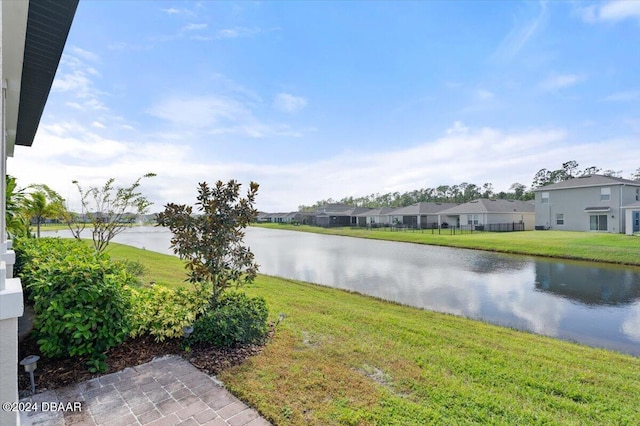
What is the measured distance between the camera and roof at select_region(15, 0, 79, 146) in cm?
299

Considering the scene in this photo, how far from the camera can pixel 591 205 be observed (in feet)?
94.5

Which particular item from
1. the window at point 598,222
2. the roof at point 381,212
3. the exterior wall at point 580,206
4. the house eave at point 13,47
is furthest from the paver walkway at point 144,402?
the roof at point 381,212

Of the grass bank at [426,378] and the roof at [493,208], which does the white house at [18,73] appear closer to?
the grass bank at [426,378]

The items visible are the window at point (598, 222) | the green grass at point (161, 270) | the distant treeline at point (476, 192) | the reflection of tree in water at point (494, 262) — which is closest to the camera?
the green grass at point (161, 270)

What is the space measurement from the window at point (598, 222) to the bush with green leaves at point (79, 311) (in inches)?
1470

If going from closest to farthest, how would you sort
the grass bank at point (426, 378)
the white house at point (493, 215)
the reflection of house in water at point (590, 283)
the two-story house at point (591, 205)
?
the grass bank at point (426, 378)
the reflection of house in water at point (590, 283)
the two-story house at point (591, 205)
the white house at point (493, 215)

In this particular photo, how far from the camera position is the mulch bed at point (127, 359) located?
328 cm

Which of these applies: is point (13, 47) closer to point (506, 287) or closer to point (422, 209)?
point (506, 287)

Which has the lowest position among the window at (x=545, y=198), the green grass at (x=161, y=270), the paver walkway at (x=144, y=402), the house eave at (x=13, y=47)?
the green grass at (x=161, y=270)

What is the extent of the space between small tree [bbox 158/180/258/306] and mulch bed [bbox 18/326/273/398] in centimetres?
94

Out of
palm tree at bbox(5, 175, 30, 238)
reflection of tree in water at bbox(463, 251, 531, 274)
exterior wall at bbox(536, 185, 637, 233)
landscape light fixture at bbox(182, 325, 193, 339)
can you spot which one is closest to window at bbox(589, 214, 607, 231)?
exterior wall at bbox(536, 185, 637, 233)

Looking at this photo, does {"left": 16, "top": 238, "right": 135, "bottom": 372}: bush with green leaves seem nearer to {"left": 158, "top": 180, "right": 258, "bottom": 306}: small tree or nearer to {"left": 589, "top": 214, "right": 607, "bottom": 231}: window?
{"left": 158, "top": 180, "right": 258, "bottom": 306}: small tree

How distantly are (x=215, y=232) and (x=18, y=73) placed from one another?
3443 mm

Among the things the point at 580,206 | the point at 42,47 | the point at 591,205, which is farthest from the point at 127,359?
the point at 580,206
